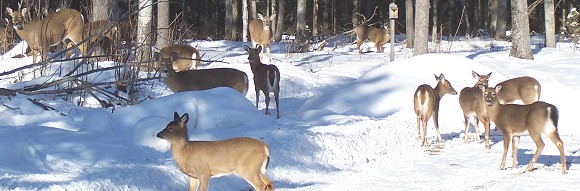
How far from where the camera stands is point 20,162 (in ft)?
26.4

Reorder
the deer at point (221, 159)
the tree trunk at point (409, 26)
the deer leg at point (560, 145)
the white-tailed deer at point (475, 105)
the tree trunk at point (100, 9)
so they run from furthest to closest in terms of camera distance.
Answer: the tree trunk at point (409, 26), the tree trunk at point (100, 9), the white-tailed deer at point (475, 105), the deer leg at point (560, 145), the deer at point (221, 159)

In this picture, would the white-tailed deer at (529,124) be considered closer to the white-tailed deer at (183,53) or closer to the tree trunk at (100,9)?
the white-tailed deer at (183,53)

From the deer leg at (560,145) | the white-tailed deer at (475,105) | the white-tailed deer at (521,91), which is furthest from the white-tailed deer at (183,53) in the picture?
the deer leg at (560,145)

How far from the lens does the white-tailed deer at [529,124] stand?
33.7 feet

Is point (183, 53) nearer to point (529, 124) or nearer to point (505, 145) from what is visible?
point (505, 145)

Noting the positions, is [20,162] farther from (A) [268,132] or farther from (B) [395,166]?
(B) [395,166]

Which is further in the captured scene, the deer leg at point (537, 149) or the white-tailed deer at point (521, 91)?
the white-tailed deer at point (521, 91)

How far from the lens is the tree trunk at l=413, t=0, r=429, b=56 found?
69.9 ft

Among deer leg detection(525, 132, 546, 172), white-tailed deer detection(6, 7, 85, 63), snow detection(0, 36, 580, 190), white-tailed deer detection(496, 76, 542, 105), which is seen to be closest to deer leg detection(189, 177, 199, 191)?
snow detection(0, 36, 580, 190)

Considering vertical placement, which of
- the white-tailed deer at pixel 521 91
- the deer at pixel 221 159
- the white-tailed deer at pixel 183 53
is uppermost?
the white-tailed deer at pixel 183 53

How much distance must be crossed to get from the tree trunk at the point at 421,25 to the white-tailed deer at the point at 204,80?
806 centimetres

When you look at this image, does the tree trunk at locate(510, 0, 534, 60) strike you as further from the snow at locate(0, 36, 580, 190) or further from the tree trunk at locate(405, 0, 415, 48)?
the snow at locate(0, 36, 580, 190)

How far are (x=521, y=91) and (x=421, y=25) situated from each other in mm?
6283

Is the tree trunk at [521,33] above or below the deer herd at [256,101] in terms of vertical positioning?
above
